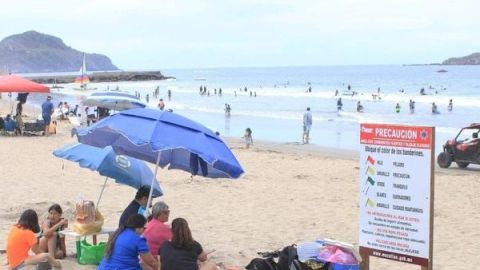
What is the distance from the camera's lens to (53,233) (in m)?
6.62

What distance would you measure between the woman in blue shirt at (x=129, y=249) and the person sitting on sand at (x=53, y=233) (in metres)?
1.42

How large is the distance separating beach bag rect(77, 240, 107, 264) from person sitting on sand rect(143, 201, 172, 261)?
85cm

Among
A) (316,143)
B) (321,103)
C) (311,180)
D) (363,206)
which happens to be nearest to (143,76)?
(321,103)

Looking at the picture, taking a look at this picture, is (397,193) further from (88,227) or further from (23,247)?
(23,247)

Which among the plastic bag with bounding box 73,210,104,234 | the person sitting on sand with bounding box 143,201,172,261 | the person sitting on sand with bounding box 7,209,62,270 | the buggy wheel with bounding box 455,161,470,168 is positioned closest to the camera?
the person sitting on sand with bounding box 143,201,172,261

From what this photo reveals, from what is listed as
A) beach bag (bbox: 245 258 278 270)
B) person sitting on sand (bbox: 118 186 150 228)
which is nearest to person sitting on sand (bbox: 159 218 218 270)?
beach bag (bbox: 245 258 278 270)

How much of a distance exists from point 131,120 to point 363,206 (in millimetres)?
2171

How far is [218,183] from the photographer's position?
1262cm

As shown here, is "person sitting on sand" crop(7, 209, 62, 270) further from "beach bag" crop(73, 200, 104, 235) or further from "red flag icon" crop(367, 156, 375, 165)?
"red flag icon" crop(367, 156, 375, 165)

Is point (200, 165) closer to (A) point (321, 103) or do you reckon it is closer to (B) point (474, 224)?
(B) point (474, 224)

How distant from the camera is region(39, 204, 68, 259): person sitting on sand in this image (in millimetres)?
6621

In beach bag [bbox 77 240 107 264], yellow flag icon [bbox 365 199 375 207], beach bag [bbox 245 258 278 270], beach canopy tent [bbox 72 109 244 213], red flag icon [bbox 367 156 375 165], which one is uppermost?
beach canopy tent [bbox 72 109 244 213]

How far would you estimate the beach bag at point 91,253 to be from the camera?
6.57 m

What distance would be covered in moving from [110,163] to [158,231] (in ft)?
4.23
